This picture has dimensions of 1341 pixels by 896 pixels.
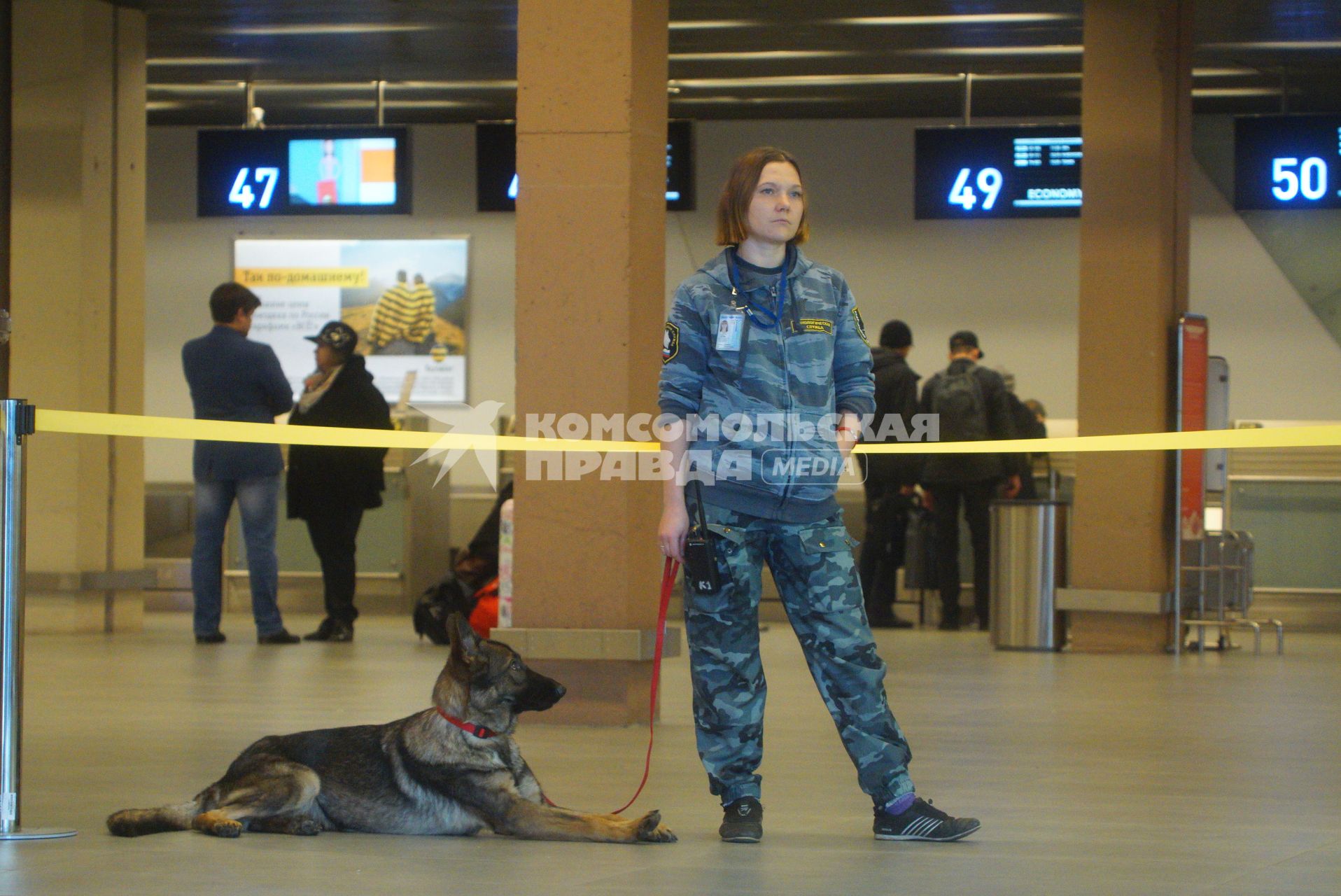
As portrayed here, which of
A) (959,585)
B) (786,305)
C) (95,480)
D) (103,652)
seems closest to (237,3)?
(95,480)

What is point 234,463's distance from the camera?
30.0 ft

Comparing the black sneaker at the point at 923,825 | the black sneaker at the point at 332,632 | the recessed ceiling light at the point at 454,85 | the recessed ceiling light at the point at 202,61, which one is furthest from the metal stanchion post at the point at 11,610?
the recessed ceiling light at the point at 454,85

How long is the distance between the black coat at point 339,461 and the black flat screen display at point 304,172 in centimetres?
197

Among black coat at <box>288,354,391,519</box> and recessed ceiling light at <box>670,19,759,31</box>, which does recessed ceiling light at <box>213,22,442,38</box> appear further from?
black coat at <box>288,354,391,519</box>

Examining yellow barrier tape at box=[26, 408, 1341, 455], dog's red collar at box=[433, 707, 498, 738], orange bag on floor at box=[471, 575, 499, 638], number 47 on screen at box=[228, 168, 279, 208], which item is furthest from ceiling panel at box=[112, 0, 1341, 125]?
dog's red collar at box=[433, 707, 498, 738]

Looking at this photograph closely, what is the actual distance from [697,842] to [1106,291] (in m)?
5.91

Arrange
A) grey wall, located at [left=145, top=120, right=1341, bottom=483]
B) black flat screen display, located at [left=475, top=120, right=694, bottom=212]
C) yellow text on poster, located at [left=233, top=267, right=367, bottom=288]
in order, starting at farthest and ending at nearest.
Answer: yellow text on poster, located at [left=233, top=267, right=367, bottom=288] < grey wall, located at [left=145, top=120, right=1341, bottom=483] < black flat screen display, located at [left=475, top=120, right=694, bottom=212]

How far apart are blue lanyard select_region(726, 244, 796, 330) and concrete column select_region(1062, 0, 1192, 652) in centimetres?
530

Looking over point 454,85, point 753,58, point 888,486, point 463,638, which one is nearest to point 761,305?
point 463,638

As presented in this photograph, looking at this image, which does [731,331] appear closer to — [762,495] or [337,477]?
[762,495]

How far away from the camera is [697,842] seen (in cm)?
382

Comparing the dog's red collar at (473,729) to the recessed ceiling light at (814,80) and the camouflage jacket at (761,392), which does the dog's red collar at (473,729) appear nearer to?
the camouflage jacket at (761,392)

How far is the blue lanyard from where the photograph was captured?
3.84 m

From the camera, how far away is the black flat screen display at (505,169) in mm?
11242
